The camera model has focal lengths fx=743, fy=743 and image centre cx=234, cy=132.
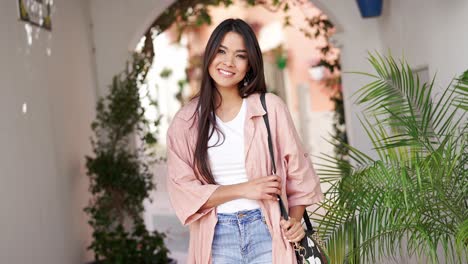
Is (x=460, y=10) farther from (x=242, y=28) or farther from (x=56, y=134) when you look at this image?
(x=56, y=134)

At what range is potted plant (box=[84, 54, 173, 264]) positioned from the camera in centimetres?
607

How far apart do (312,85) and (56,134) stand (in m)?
11.9

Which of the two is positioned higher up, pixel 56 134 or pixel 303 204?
pixel 56 134

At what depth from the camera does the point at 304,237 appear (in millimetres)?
2490

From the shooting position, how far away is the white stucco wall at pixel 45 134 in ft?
14.9

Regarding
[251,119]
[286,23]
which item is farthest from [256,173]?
[286,23]

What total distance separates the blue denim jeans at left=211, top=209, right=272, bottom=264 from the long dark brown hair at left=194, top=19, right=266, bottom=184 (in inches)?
6.4

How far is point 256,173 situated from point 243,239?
0.22m

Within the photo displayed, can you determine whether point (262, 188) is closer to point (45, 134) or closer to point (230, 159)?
point (230, 159)

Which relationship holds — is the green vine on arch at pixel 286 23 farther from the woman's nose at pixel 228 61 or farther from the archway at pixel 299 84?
the archway at pixel 299 84

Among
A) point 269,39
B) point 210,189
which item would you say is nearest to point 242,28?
point 210,189

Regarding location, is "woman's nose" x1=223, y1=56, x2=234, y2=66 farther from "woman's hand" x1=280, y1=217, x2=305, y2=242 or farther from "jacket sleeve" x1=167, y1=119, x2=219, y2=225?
"woman's hand" x1=280, y1=217, x2=305, y2=242

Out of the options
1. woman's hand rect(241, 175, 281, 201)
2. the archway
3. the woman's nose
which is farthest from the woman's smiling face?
the archway

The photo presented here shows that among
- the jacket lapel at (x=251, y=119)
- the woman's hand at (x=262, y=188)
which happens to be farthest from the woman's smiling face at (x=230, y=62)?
the woman's hand at (x=262, y=188)
